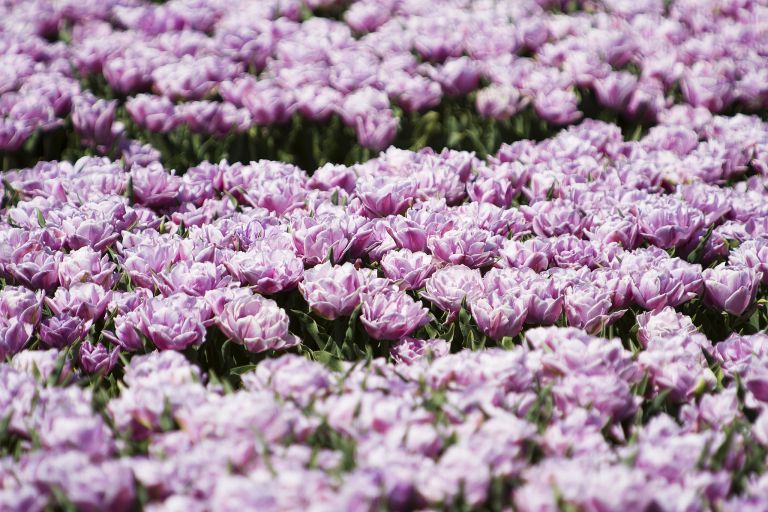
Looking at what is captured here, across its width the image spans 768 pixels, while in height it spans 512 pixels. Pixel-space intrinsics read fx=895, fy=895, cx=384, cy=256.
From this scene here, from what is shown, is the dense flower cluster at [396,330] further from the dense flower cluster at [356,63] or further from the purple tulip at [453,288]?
the dense flower cluster at [356,63]

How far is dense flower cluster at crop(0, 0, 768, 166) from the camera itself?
13.5ft

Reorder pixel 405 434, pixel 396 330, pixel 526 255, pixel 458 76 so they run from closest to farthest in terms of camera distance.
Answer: pixel 405 434 < pixel 396 330 < pixel 526 255 < pixel 458 76

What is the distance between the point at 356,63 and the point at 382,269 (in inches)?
73.9

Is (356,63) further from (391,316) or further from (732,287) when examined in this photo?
(732,287)

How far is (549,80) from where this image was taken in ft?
14.9

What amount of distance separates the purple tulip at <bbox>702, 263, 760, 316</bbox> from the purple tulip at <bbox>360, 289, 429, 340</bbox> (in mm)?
910

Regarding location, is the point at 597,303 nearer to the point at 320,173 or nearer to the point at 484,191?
the point at 484,191

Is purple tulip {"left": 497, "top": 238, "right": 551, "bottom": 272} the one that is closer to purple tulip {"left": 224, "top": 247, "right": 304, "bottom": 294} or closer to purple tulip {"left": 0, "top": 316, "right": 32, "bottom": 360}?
purple tulip {"left": 224, "top": 247, "right": 304, "bottom": 294}

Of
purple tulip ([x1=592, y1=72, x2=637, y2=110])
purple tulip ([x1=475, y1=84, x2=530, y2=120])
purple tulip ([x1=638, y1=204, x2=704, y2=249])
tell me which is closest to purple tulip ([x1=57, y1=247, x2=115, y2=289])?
purple tulip ([x1=638, y1=204, x2=704, y2=249])

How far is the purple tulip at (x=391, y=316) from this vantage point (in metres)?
2.53

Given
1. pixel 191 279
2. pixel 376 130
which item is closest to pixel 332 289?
pixel 191 279

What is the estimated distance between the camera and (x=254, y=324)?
2.44 meters

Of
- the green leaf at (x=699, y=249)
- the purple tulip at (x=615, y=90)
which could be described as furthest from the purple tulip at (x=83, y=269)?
the purple tulip at (x=615, y=90)

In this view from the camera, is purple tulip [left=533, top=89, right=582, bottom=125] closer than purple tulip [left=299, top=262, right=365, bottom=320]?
No
